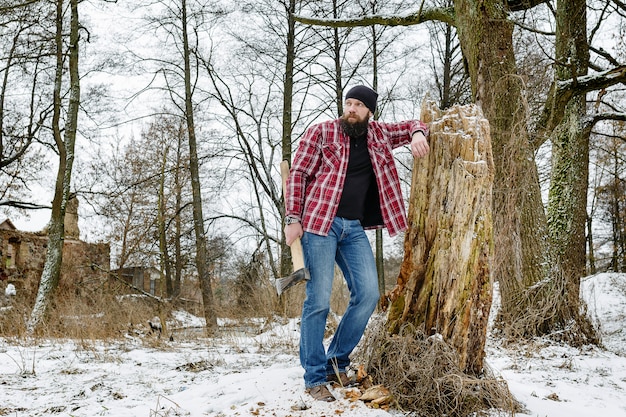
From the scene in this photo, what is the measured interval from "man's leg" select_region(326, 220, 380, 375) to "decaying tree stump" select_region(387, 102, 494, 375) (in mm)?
273

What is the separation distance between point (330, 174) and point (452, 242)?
2.99 feet

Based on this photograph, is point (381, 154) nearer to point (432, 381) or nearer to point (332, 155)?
point (332, 155)

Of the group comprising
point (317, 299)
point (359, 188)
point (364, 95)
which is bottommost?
point (317, 299)

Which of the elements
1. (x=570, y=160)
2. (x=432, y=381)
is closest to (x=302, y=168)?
(x=432, y=381)

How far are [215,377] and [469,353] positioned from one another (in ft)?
6.59

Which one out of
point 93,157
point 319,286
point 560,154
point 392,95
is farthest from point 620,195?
point 319,286

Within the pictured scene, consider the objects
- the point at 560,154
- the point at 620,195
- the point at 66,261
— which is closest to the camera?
the point at 560,154

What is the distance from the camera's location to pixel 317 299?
319 cm

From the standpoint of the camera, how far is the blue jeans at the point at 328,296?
125 inches

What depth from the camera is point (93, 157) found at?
20141 millimetres

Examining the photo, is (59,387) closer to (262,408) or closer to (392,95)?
(262,408)

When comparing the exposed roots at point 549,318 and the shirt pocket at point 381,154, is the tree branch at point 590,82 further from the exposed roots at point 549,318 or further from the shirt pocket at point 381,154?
the shirt pocket at point 381,154

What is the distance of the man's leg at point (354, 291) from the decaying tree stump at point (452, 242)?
273mm

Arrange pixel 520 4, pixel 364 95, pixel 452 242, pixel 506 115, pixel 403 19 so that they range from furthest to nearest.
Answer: pixel 403 19 → pixel 520 4 → pixel 506 115 → pixel 364 95 → pixel 452 242
